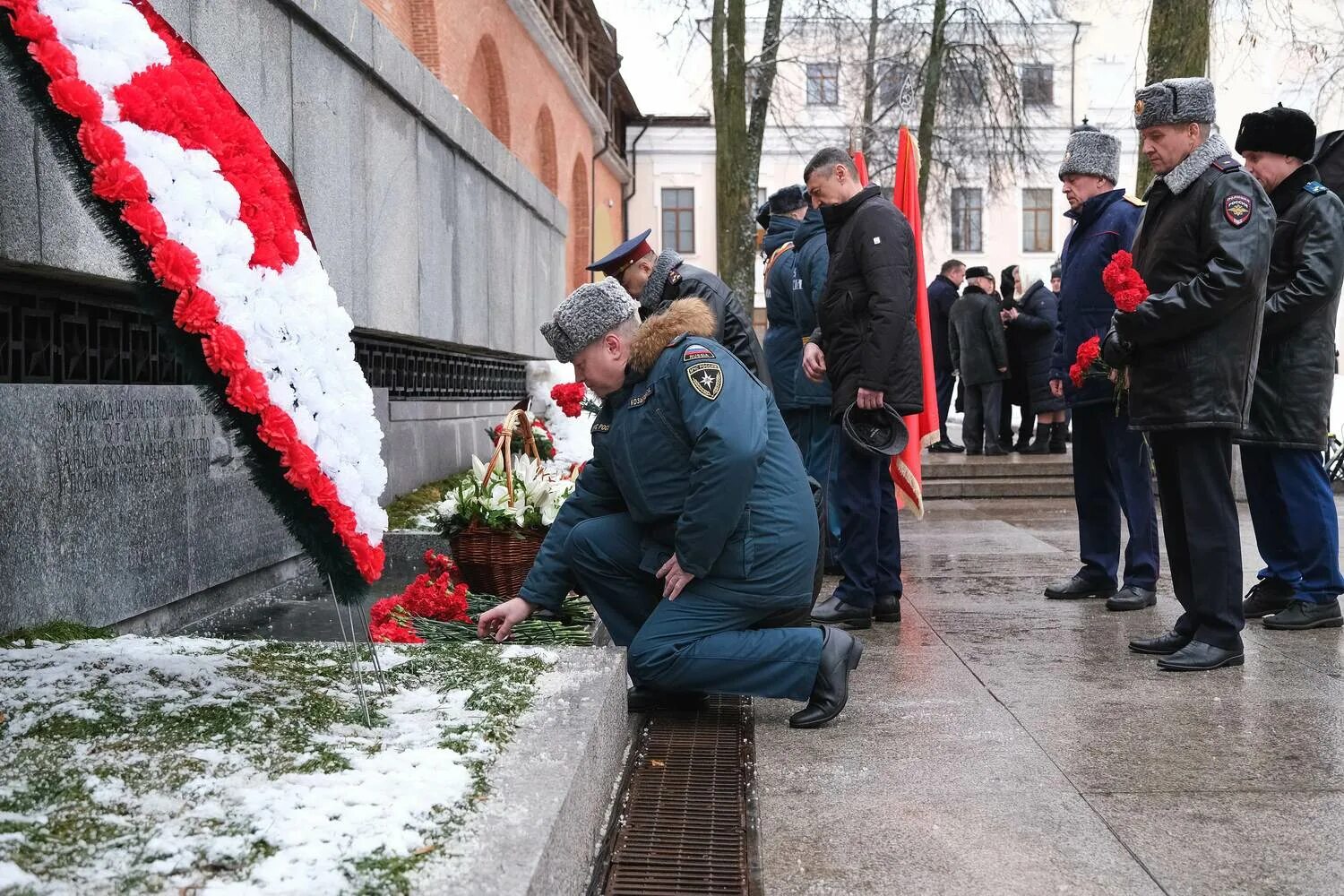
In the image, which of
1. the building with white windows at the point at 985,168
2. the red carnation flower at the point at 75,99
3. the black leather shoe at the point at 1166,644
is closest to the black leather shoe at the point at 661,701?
the black leather shoe at the point at 1166,644

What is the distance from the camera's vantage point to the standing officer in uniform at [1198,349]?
4867 millimetres

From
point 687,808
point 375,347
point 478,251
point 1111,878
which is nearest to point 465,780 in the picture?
point 687,808

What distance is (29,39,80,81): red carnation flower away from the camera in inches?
106

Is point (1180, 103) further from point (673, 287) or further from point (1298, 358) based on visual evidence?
point (673, 287)

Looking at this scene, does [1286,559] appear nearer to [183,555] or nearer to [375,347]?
[183,555]

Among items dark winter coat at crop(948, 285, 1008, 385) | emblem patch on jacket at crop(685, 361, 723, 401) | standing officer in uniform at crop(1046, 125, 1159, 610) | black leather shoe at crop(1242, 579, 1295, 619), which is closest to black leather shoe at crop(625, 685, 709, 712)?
emblem patch on jacket at crop(685, 361, 723, 401)

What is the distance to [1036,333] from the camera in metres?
14.8

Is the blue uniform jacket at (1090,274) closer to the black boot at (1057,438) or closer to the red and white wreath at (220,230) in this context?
the red and white wreath at (220,230)

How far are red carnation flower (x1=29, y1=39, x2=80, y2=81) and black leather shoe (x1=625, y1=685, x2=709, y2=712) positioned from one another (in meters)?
2.45

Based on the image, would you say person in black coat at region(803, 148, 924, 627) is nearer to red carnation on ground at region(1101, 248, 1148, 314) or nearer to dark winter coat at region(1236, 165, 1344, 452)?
red carnation on ground at region(1101, 248, 1148, 314)

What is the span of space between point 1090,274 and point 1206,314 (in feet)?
5.14

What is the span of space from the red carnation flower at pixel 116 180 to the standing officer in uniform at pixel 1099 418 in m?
4.52

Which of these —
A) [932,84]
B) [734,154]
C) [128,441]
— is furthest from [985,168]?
[128,441]

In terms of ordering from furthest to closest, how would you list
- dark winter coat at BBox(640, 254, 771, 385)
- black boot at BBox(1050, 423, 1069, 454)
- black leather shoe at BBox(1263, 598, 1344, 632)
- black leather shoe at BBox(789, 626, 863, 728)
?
black boot at BBox(1050, 423, 1069, 454) → dark winter coat at BBox(640, 254, 771, 385) → black leather shoe at BBox(1263, 598, 1344, 632) → black leather shoe at BBox(789, 626, 863, 728)
